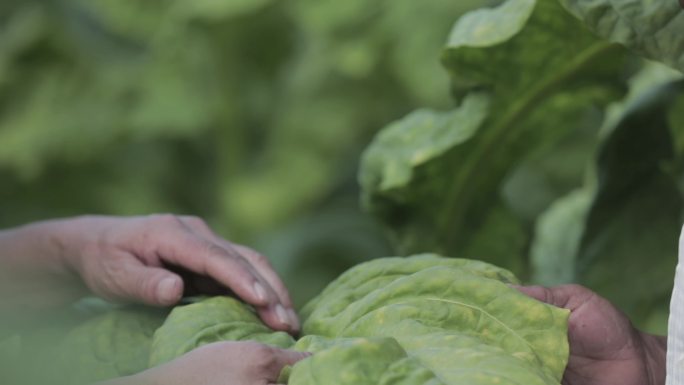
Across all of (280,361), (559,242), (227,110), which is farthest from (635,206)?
(227,110)

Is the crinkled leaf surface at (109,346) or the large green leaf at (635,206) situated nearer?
the crinkled leaf surface at (109,346)

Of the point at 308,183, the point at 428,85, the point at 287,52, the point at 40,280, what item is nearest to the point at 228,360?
the point at 40,280

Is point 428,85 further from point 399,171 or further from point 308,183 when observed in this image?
point 399,171

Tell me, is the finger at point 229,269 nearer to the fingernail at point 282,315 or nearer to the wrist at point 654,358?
the fingernail at point 282,315

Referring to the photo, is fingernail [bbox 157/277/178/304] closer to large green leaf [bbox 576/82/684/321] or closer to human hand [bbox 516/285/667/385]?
human hand [bbox 516/285/667/385]

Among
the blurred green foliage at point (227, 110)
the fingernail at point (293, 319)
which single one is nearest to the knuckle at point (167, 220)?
the fingernail at point (293, 319)

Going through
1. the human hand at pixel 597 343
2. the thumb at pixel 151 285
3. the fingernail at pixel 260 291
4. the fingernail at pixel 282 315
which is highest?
the thumb at pixel 151 285

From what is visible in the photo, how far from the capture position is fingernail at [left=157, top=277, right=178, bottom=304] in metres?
1.43

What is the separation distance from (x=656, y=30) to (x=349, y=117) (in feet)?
7.96

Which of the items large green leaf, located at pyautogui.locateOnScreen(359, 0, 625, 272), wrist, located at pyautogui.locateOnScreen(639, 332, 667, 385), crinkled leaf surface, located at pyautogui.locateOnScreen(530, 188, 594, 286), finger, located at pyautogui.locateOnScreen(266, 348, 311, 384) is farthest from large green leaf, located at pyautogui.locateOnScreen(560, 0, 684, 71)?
crinkled leaf surface, located at pyautogui.locateOnScreen(530, 188, 594, 286)

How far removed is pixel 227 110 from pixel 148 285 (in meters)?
2.34

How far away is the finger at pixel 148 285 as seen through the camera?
143 centimetres

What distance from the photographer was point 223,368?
1079 mm

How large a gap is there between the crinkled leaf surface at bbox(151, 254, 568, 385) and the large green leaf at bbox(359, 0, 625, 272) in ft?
1.52
